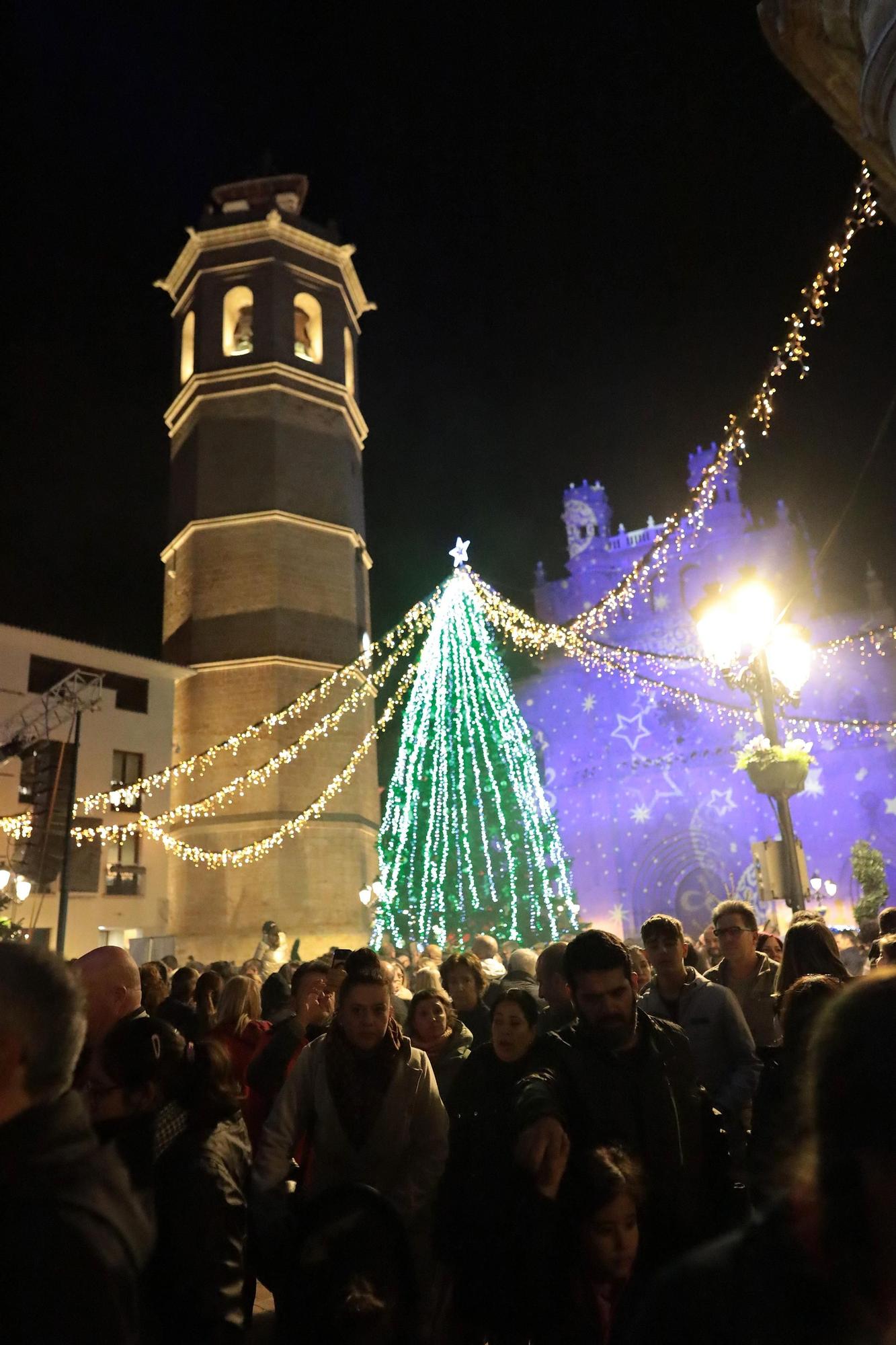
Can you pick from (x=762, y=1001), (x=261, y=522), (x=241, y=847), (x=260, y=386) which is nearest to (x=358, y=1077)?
(x=762, y=1001)

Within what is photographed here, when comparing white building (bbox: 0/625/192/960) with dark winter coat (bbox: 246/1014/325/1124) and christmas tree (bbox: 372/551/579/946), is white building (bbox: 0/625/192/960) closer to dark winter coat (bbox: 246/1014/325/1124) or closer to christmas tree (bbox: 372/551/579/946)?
christmas tree (bbox: 372/551/579/946)

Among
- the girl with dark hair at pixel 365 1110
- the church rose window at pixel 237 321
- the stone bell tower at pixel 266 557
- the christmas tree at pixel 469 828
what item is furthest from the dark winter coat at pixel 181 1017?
the church rose window at pixel 237 321

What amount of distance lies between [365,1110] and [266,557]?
73.0ft

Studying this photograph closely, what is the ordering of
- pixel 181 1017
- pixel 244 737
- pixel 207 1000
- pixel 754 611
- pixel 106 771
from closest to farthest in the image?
pixel 181 1017 < pixel 207 1000 < pixel 754 611 < pixel 244 737 < pixel 106 771

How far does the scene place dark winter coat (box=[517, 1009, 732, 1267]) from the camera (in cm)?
287

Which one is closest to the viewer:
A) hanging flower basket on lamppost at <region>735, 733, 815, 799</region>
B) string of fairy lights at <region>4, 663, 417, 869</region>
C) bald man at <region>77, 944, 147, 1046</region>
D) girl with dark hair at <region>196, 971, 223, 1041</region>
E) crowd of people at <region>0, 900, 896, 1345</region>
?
crowd of people at <region>0, 900, 896, 1345</region>

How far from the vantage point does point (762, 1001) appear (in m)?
5.34

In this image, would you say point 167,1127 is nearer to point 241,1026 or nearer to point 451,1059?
point 451,1059

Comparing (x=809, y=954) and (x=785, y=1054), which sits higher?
(x=809, y=954)

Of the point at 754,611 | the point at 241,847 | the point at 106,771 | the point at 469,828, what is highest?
the point at 106,771

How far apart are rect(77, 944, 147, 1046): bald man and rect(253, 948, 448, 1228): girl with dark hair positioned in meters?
0.77

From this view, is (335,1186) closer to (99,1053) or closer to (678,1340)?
(99,1053)

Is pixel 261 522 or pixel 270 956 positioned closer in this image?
pixel 270 956

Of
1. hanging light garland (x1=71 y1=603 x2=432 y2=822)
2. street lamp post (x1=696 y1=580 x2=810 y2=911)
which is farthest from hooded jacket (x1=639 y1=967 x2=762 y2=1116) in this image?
hanging light garland (x1=71 y1=603 x2=432 y2=822)
